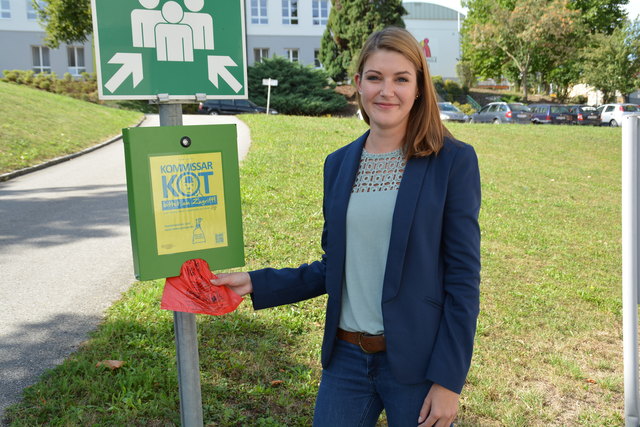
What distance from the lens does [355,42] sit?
3862 cm

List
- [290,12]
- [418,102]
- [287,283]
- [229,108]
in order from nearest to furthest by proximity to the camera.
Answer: [418,102], [287,283], [229,108], [290,12]

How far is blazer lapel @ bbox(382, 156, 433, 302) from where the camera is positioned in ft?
6.29

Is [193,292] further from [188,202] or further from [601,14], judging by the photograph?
[601,14]

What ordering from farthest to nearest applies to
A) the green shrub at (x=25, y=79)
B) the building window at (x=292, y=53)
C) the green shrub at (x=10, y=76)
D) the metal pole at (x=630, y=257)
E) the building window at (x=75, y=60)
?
1. the building window at (x=292, y=53)
2. the building window at (x=75, y=60)
3. the green shrub at (x=25, y=79)
4. the green shrub at (x=10, y=76)
5. the metal pole at (x=630, y=257)

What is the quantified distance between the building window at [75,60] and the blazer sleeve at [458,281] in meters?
46.3

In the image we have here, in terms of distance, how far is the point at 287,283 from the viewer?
2311 mm

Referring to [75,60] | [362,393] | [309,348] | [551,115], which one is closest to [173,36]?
[362,393]

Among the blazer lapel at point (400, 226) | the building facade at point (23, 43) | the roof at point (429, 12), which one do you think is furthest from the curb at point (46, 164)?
the roof at point (429, 12)

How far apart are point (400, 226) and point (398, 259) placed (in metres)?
0.10

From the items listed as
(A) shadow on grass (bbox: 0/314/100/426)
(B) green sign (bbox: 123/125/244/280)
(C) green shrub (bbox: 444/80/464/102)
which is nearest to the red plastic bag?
(B) green sign (bbox: 123/125/244/280)

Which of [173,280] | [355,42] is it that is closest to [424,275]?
[173,280]

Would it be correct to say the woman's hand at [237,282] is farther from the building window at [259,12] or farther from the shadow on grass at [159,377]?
the building window at [259,12]

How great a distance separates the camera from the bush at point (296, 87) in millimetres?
33188

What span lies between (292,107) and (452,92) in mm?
19720
